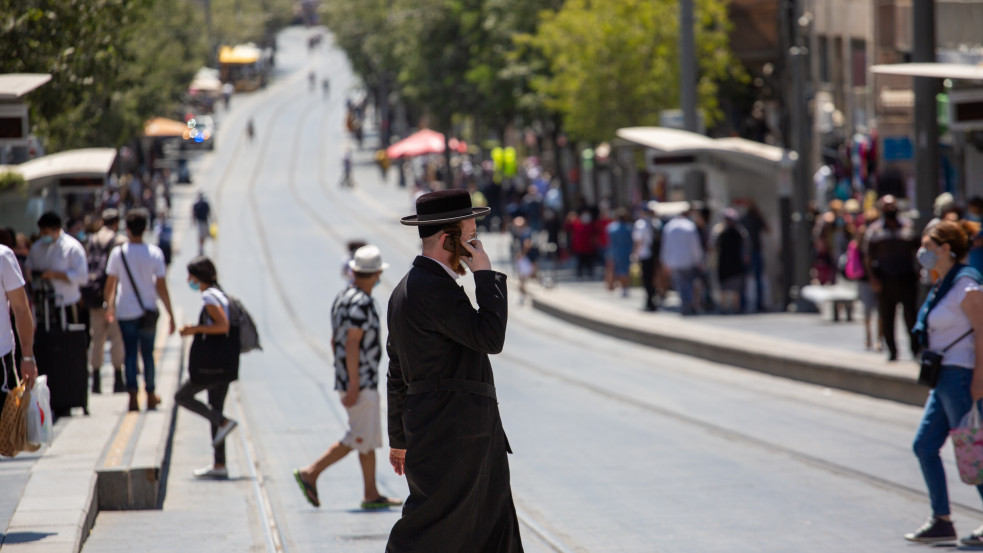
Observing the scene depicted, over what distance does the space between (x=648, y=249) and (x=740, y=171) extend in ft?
6.57

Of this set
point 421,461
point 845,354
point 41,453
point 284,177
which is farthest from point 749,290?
point 284,177

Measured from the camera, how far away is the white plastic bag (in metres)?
7.89

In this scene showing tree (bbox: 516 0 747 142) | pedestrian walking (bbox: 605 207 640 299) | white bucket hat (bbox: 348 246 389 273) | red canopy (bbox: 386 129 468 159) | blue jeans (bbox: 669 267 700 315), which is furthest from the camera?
red canopy (bbox: 386 129 468 159)

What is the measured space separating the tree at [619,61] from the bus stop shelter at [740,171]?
888cm

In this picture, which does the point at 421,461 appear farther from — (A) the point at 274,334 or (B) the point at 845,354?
(A) the point at 274,334

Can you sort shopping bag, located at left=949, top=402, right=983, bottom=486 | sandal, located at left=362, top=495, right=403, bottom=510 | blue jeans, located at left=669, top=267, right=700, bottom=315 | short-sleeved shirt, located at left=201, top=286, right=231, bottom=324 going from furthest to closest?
blue jeans, located at left=669, top=267, right=700, bottom=315 < short-sleeved shirt, located at left=201, top=286, right=231, bottom=324 < sandal, located at left=362, top=495, right=403, bottom=510 < shopping bag, located at left=949, top=402, right=983, bottom=486

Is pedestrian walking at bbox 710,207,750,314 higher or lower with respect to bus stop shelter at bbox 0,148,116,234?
lower

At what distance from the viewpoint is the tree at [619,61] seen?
33.7 metres

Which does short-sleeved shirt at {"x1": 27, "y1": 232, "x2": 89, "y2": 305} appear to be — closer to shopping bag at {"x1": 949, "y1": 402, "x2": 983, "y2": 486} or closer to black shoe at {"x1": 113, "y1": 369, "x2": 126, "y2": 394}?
black shoe at {"x1": 113, "y1": 369, "x2": 126, "y2": 394}

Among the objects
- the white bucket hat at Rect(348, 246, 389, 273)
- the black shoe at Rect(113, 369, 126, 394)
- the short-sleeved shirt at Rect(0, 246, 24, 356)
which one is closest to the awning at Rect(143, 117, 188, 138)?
the black shoe at Rect(113, 369, 126, 394)

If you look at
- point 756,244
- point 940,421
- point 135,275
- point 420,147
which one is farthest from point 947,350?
point 420,147

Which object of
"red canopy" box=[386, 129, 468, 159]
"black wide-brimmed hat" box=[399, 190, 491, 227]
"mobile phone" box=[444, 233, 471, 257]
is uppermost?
"black wide-brimmed hat" box=[399, 190, 491, 227]

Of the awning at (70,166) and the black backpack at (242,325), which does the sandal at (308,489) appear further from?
the awning at (70,166)

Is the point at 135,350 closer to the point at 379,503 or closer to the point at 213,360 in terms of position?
the point at 213,360
